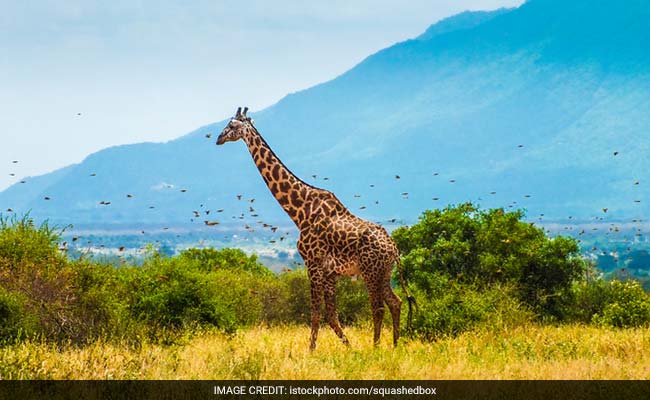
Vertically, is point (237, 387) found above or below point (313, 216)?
below

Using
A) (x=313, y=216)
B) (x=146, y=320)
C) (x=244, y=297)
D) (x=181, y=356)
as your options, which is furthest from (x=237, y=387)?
(x=244, y=297)

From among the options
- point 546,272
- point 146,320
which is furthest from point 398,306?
point 546,272

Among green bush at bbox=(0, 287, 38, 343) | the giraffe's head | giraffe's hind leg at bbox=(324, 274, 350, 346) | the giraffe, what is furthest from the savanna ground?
the giraffe's head

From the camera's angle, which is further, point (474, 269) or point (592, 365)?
point (474, 269)

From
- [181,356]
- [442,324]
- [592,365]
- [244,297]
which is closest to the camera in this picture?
[592,365]

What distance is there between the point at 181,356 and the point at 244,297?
11174 millimetres

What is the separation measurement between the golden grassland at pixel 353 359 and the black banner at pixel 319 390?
412 mm

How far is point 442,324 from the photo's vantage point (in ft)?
72.2

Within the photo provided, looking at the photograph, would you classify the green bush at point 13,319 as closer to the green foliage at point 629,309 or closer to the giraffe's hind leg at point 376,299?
the giraffe's hind leg at point 376,299

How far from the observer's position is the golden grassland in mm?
15336

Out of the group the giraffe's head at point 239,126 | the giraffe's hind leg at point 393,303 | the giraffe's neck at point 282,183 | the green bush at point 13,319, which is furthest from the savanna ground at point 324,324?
the giraffe's head at point 239,126

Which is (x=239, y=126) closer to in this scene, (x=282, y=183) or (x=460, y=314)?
(x=282, y=183)

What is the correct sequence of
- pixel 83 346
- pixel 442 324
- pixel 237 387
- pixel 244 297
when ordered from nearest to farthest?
1. pixel 237 387
2. pixel 83 346
3. pixel 442 324
4. pixel 244 297

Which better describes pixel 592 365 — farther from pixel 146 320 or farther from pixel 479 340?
pixel 146 320
